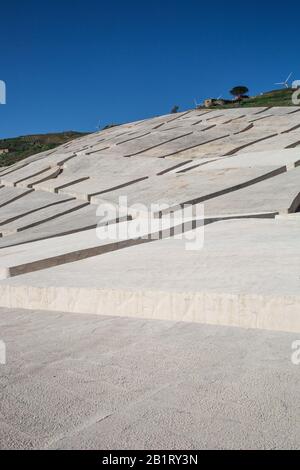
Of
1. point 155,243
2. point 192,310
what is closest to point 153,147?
point 155,243

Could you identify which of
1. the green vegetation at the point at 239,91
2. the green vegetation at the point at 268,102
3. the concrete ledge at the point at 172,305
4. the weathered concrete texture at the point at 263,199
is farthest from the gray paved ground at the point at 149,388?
the green vegetation at the point at 239,91

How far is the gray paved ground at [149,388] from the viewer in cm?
167

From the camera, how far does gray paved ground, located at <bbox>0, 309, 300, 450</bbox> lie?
167 centimetres

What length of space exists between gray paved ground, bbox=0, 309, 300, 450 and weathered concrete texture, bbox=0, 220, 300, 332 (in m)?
0.10

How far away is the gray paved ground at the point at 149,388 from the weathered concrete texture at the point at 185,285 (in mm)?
103

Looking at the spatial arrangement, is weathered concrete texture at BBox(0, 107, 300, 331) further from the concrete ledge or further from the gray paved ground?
the gray paved ground

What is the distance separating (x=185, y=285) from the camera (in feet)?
9.96

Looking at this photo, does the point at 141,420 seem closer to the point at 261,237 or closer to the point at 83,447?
the point at 83,447

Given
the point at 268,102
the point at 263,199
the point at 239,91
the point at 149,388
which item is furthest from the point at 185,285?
the point at 239,91

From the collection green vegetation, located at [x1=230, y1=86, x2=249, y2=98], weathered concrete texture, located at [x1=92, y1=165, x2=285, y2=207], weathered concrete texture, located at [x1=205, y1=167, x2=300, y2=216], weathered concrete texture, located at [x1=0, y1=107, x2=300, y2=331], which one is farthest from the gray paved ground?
green vegetation, located at [x1=230, y1=86, x2=249, y2=98]

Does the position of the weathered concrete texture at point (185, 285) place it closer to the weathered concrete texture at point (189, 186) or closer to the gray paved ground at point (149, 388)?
the gray paved ground at point (149, 388)

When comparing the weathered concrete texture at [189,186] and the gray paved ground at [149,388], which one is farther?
the weathered concrete texture at [189,186]

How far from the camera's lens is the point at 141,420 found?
5.82 ft

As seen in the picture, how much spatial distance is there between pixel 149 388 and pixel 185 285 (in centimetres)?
107
